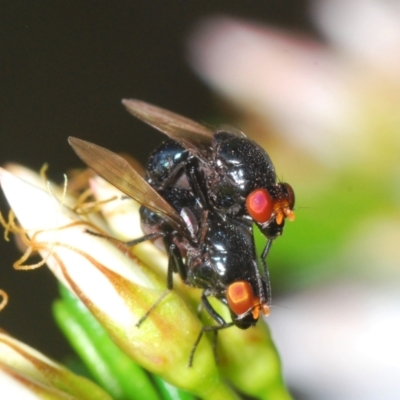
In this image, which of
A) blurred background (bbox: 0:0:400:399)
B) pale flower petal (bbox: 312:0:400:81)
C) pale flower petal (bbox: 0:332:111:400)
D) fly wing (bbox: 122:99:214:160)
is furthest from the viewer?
pale flower petal (bbox: 312:0:400:81)

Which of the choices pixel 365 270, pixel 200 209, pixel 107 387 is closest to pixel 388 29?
pixel 365 270

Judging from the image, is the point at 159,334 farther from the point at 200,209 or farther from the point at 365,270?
the point at 365,270

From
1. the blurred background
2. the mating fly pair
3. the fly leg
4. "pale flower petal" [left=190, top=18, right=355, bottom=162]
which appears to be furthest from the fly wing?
"pale flower petal" [left=190, top=18, right=355, bottom=162]

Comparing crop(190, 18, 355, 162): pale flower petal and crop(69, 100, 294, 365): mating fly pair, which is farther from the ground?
crop(190, 18, 355, 162): pale flower petal

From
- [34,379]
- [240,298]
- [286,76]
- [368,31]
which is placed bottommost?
[34,379]

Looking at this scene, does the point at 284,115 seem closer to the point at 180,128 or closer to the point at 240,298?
the point at 180,128

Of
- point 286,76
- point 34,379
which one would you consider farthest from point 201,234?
point 286,76

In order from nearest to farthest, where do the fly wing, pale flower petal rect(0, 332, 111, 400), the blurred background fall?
1. pale flower petal rect(0, 332, 111, 400)
2. the fly wing
3. the blurred background

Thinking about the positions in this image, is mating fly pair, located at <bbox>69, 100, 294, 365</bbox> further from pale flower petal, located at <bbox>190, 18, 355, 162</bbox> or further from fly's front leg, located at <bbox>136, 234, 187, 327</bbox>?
pale flower petal, located at <bbox>190, 18, 355, 162</bbox>
